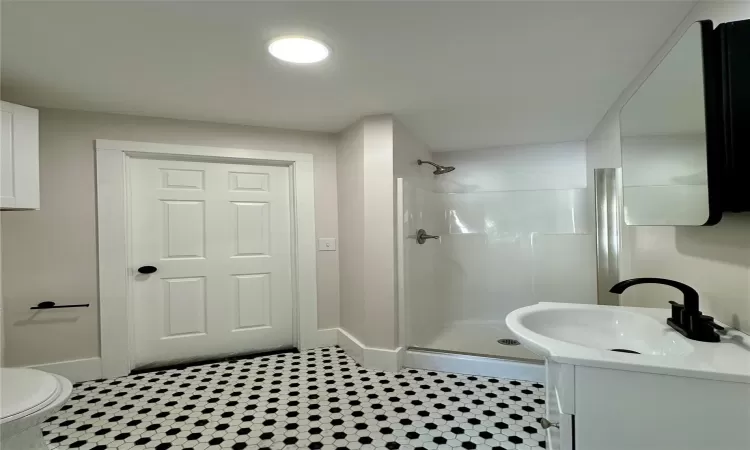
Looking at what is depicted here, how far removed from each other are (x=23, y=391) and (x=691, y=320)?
2386 mm

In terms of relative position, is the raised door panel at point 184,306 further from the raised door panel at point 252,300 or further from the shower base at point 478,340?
the shower base at point 478,340

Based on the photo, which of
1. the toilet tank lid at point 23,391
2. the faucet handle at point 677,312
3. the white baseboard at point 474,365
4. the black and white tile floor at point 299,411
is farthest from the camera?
the white baseboard at point 474,365

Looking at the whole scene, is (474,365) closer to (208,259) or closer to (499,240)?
(499,240)

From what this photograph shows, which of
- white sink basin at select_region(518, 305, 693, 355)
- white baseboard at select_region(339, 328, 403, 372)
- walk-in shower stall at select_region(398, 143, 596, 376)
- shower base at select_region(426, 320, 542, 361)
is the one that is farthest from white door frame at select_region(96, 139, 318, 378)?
white sink basin at select_region(518, 305, 693, 355)

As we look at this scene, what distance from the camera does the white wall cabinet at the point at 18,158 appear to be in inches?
68.6

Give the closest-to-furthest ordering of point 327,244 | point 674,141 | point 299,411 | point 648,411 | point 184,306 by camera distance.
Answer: point 648,411, point 674,141, point 299,411, point 184,306, point 327,244

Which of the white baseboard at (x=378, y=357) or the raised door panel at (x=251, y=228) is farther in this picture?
the raised door panel at (x=251, y=228)

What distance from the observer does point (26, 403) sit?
1268mm

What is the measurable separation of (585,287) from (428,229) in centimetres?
152

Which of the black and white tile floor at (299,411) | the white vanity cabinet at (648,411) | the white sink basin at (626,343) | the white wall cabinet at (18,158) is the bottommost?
the black and white tile floor at (299,411)

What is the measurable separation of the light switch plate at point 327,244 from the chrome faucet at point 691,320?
2.17m

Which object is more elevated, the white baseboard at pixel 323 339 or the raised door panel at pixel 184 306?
the raised door panel at pixel 184 306

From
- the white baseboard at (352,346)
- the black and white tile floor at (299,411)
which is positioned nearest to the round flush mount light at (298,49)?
the black and white tile floor at (299,411)

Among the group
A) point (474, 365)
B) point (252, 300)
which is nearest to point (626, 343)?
point (474, 365)
